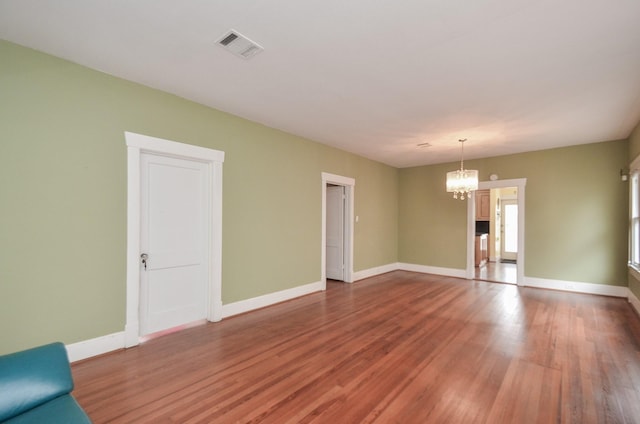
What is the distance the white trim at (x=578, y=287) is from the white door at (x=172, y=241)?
244 inches

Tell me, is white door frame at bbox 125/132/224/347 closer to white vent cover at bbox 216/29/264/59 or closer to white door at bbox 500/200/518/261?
white vent cover at bbox 216/29/264/59

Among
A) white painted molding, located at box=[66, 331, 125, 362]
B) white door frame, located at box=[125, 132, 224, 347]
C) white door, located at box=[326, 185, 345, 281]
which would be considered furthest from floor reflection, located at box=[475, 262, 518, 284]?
white painted molding, located at box=[66, 331, 125, 362]

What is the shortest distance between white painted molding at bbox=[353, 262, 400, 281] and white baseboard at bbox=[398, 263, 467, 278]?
22 cm

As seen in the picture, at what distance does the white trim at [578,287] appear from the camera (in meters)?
5.12

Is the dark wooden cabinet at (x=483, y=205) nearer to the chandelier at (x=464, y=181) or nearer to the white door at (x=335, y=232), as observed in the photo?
the chandelier at (x=464, y=181)

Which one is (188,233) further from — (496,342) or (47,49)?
(496,342)

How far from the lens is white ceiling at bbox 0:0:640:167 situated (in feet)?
6.62

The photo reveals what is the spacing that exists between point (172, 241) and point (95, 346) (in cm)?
124

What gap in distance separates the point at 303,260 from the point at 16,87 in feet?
13.1

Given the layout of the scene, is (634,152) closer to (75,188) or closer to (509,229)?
(509,229)

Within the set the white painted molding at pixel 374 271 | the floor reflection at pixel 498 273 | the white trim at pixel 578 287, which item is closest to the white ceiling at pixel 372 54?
the white trim at pixel 578 287

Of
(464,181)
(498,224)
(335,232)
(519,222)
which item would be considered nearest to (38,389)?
(335,232)

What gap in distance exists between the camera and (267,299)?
14.7ft

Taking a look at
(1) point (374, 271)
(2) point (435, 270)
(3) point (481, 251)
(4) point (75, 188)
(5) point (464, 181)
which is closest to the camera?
(4) point (75, 188)
